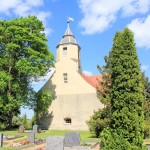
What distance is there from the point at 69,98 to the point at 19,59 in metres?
8.78

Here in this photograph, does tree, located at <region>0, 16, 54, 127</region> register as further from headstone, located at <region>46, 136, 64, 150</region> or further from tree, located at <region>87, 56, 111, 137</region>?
headstone, located at <region>46, 136, 64, 150</region>

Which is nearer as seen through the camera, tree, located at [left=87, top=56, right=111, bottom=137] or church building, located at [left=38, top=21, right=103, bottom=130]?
tree, located at [left=87, top=56, right=111, bottom=137]

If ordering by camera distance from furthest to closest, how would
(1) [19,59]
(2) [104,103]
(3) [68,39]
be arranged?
(3) [68,39], (1) [19,59], (2) [104,103]

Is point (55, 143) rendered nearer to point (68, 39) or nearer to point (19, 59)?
point (19, 59)

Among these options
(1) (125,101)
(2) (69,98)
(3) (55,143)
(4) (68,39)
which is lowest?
(3) (55,143)

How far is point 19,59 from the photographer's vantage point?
38812 millimetres

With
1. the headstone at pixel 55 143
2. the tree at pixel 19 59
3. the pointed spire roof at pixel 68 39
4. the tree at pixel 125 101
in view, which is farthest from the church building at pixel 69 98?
the tree at pixel 125 101

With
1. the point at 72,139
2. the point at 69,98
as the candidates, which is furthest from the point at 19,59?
the point at 72,139

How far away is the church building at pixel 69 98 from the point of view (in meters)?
39.2

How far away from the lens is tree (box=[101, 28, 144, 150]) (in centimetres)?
1461

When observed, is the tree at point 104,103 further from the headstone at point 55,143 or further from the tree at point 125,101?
the tree at point 125,101

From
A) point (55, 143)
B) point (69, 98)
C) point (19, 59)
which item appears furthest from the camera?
point (69, 98)

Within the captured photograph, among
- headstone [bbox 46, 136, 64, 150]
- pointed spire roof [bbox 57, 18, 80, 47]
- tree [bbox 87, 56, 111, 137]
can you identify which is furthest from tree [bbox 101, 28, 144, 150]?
pointed spire roof [bbox 57, 18, 80, 47]

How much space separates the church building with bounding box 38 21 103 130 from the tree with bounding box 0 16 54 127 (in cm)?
250
